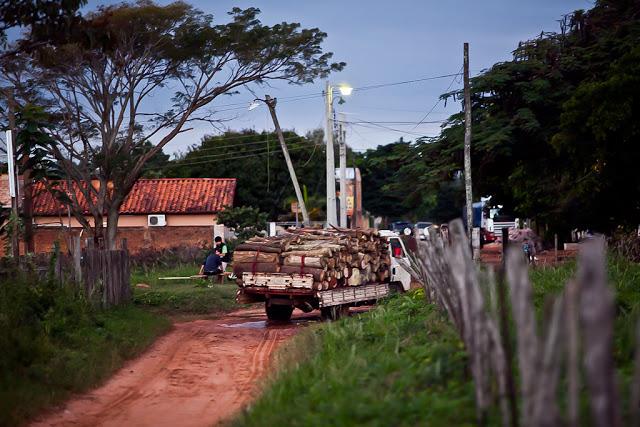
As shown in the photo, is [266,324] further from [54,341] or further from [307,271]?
[54,341]

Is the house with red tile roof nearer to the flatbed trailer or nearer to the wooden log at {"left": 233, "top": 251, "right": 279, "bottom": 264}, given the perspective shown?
the flatbed trailer

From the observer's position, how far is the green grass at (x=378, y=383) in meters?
6.83

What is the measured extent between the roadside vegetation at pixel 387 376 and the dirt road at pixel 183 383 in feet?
2.80

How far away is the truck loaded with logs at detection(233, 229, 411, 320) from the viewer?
19516 mm

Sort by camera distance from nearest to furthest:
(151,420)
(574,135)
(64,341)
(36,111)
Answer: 1. (151,420)
2. (64,341)
3. (36,111)
4. (574,135)

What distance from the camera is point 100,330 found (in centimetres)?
1577

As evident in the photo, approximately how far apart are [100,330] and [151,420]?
5.60 m

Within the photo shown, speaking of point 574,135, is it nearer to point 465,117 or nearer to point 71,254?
point 465,117

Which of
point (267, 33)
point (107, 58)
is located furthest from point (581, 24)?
point (107, 58)

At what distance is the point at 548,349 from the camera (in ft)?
17.3

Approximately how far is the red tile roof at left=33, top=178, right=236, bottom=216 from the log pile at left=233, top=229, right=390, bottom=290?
21.4 m

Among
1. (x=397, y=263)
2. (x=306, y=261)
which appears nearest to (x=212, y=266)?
(x=397, y=263)

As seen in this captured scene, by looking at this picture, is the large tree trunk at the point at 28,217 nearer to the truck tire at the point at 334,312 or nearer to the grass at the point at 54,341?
the grass at the point at 54,341

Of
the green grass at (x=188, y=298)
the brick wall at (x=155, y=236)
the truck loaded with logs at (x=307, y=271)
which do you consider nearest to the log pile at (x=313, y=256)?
the truck loaded with logs at (x=307, y=271)
